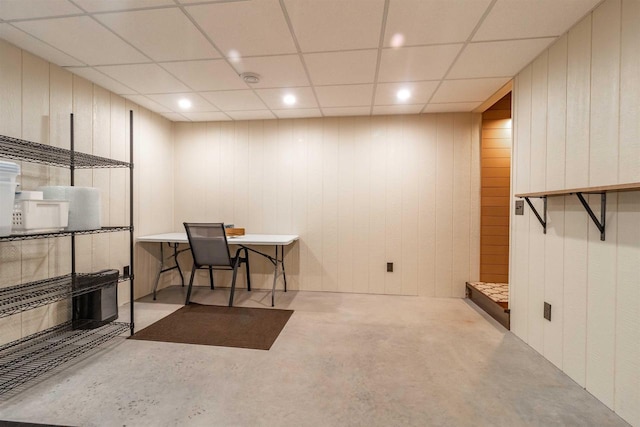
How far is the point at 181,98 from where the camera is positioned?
3051 mm

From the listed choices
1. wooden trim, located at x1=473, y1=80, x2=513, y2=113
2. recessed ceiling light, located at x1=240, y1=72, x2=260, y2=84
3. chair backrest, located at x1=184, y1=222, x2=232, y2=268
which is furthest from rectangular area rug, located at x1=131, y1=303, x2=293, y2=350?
wooden trim, located at x1=473, y1=80, x2=513, y2=113

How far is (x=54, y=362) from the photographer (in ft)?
6.31

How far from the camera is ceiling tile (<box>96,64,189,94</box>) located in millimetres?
2391

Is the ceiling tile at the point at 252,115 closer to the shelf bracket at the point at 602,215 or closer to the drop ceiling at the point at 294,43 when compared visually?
the drop ceiling at the point at 294,43

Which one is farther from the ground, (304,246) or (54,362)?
(304,246)

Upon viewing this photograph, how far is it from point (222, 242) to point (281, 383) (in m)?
1.65

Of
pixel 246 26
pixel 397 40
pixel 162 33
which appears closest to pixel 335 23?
pixel 397 40

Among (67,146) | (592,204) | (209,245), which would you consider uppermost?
(67,146)

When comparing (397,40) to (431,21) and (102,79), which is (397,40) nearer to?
(431,21)

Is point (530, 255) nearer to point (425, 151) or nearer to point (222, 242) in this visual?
point (425, 151)

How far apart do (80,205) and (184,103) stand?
1617 millimetres

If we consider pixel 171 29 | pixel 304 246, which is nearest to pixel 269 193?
pixel 304 246

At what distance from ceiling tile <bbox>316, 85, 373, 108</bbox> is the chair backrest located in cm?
169

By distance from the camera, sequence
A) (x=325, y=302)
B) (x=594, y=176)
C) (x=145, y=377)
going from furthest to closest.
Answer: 1. (x=325, y=302)
2. (x=145, y=377)
3. (x=594, y=176)
